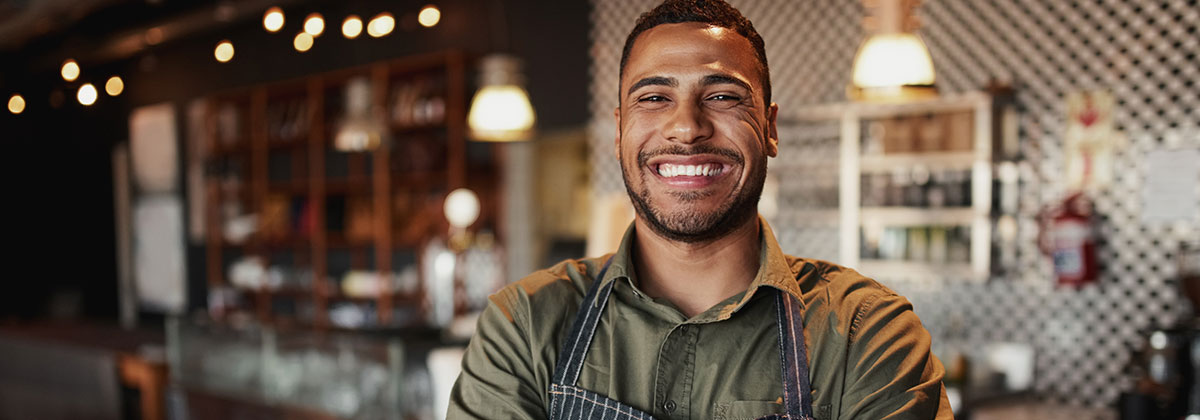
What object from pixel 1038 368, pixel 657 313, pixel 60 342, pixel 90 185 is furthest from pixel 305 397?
pixel 90 185

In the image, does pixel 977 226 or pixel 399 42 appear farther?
pixel 399 42

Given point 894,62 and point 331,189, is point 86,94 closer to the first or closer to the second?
point 894,62

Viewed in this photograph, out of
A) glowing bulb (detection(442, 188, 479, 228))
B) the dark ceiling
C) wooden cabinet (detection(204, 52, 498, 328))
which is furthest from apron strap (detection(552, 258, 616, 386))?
the dark ceiling

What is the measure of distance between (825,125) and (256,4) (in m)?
3.80

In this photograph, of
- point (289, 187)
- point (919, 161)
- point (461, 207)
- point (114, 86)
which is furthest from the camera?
point (289, 187)

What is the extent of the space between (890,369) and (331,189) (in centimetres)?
759

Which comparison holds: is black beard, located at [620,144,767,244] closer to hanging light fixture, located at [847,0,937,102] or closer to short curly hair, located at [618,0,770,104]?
short curly hair, located at [618,0,770,104]

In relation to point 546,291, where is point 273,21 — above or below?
above

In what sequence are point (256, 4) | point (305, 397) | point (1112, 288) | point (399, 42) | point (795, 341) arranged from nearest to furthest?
point (795, 341) → point (305, 397) → point (1112, 288) → point (256, 4) → point (399, 42)

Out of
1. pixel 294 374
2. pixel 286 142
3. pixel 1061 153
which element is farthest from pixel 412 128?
pixel 1061 153

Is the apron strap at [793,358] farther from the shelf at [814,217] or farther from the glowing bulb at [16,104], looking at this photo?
the shelf at [814,217]

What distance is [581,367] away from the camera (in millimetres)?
1337

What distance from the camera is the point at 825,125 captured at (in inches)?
215

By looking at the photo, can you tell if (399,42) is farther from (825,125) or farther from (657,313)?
(657,313)
